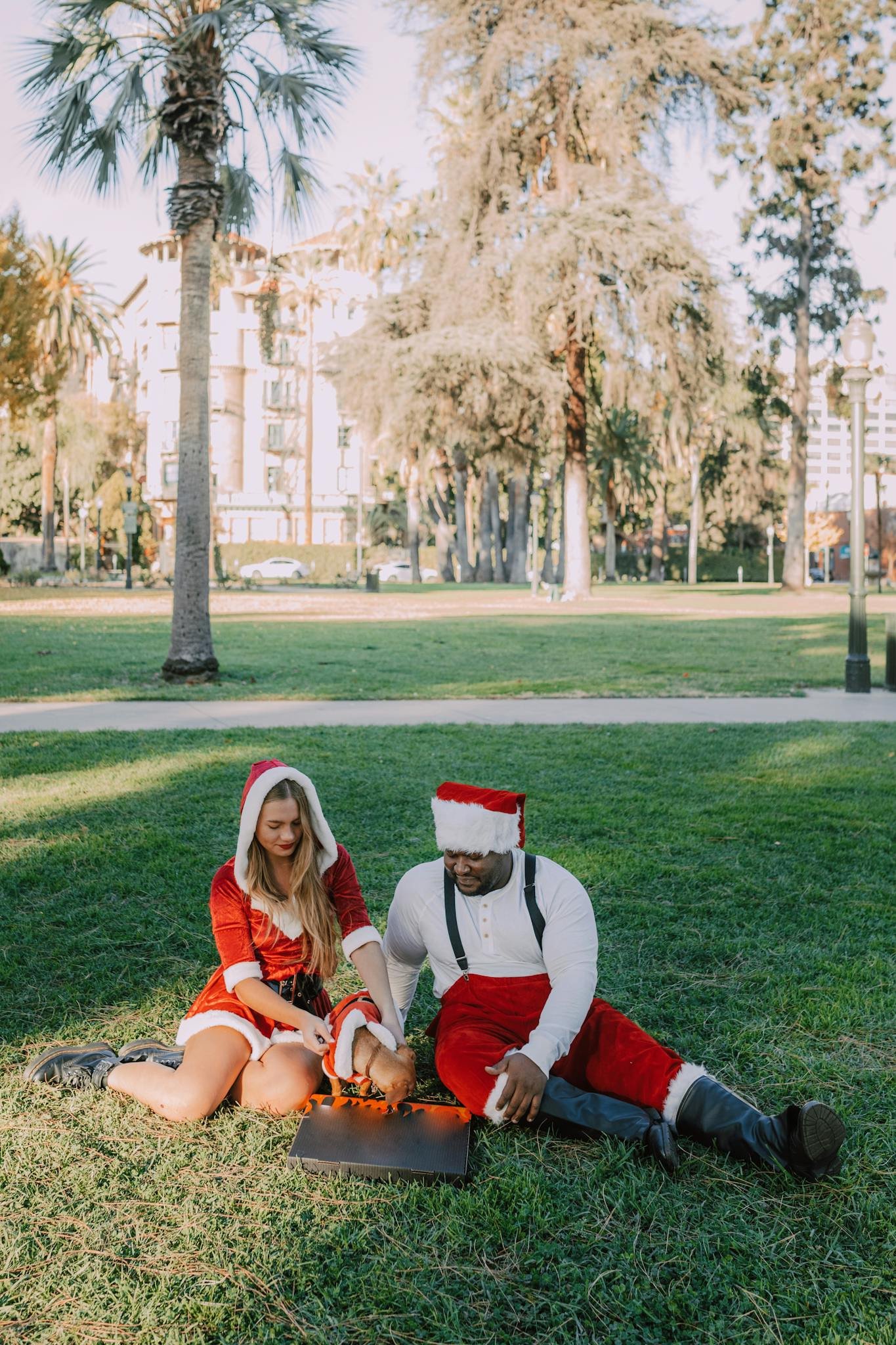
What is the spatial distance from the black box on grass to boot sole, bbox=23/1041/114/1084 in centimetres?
65

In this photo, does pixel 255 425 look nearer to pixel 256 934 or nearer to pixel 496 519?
pixel 496 519

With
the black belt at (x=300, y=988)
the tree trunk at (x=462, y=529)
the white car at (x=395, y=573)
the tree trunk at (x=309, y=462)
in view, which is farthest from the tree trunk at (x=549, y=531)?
the black belt at (x=300, y=988)

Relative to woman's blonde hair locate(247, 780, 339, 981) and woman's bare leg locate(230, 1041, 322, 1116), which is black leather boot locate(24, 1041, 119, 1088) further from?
woman's blonde hair locate(247, 780, 339, 981)

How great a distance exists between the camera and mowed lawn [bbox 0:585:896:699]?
11.3 m

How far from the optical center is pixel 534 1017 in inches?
124

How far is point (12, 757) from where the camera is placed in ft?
24.2

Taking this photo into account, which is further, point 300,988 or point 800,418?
point 800,418

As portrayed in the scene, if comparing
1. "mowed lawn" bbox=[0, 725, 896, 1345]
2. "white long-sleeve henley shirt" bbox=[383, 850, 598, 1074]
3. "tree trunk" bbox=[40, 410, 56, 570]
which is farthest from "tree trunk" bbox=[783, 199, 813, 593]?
"white long-sleeve henley shirt" bbox=[383, 850, 598, 1074]

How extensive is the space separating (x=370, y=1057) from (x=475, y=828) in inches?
24.4

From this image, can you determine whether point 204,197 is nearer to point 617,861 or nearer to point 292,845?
point 617,861

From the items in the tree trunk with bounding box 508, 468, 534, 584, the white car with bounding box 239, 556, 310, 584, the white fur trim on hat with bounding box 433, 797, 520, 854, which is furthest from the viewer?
the white car with bounding box 239, 556, 310, 584

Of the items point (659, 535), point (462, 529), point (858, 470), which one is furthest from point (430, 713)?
point (659, 535)

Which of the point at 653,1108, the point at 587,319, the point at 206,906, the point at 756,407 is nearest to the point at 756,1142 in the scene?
the point at 653,1108

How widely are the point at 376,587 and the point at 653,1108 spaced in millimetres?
35390
